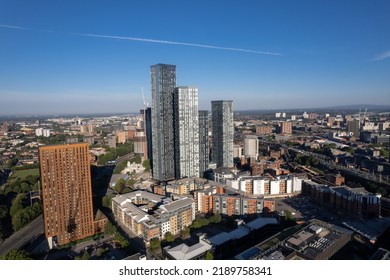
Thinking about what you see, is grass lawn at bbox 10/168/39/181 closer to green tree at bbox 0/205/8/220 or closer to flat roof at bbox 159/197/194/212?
green tree at bbox 0/205/8/220

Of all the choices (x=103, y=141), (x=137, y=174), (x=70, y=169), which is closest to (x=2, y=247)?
(x=70, y=169)

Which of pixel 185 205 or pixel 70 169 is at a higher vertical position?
pixel 70 169

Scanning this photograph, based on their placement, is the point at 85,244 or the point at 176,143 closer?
the point at 85,244

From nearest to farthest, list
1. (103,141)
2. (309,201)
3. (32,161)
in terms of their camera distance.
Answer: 1. (309,201)
2. (32,161)
3. (103,141)

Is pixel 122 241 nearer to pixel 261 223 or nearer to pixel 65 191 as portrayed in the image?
pixel 65 191

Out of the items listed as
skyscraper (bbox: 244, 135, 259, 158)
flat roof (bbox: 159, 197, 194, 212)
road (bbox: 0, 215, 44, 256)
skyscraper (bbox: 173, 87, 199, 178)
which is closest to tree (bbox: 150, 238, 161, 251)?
flat roof (bbox: 159, 197, 194, 212)

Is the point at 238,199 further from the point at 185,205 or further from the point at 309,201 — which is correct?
the point at 309,201

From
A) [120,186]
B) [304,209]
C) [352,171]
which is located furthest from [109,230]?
[352,171]
